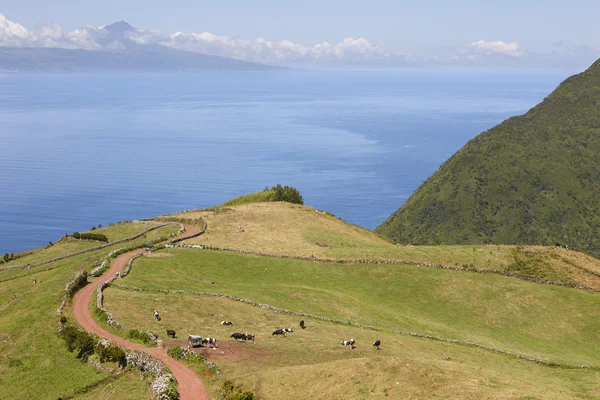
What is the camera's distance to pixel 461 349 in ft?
152

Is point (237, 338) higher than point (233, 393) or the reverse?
the reverse

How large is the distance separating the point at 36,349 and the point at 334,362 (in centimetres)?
2338

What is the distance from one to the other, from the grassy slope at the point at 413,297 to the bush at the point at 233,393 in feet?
59.5

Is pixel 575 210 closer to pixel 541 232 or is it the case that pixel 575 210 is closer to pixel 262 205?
pixel 541 232

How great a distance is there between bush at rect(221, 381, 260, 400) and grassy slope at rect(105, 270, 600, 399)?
81 cm

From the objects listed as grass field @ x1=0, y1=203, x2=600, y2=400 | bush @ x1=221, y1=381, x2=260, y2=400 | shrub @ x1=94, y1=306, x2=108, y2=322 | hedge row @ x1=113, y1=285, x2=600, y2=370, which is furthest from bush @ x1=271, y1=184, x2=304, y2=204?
bush @ x1=221, y1=381, x2=260, y2=400

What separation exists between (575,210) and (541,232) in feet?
57.2

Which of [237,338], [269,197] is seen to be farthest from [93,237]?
[237,338]

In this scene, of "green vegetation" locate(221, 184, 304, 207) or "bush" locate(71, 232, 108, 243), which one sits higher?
"green vegetation" locate(221, 184, 304, 207)

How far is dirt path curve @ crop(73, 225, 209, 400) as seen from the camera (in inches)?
1271

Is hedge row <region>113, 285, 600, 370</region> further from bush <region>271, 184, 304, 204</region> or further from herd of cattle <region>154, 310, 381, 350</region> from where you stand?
bush <region>271, 184, 304, 204</region>

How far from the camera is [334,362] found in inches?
1345

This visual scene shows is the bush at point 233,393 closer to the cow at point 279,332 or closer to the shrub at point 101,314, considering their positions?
the cow at point 279,332

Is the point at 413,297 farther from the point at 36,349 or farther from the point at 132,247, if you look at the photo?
the point at 36,349
